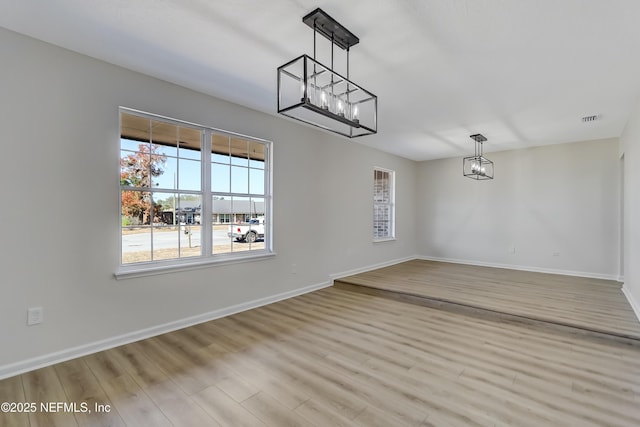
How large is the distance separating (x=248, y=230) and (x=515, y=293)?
4.05 m

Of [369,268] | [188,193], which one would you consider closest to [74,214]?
[188,193]

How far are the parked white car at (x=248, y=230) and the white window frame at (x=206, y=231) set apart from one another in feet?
0.33

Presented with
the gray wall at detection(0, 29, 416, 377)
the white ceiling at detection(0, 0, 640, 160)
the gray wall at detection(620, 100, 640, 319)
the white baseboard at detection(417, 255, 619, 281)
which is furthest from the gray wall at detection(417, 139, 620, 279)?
the gray wall at detection(0, 29, 416, 377)

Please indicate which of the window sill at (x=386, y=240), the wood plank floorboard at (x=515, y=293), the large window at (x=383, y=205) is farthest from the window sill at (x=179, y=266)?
the large window at (x=383, y=205)

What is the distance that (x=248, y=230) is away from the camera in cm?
415

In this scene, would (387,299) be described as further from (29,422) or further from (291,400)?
(29,422)

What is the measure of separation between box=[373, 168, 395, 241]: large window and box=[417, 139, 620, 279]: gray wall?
48.8 inches

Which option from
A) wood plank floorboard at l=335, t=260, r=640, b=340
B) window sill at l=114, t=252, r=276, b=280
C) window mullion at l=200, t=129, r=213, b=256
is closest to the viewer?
window sill at l=114, t=252, r=276, b=280

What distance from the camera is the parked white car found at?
3.99 metres

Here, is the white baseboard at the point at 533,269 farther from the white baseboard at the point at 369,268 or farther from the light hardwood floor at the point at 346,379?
the light hardwood floor at the point at 346,379

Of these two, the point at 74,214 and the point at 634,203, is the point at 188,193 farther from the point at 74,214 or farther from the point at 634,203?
the point at 634,203

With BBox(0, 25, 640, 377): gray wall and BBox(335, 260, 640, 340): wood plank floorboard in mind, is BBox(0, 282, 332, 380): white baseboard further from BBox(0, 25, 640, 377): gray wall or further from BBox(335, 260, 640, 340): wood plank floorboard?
BBox(335, 260, 640, 340): wood plank floorboard

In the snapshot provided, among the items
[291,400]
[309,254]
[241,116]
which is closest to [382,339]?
[291,400]

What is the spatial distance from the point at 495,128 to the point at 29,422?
243 inches
